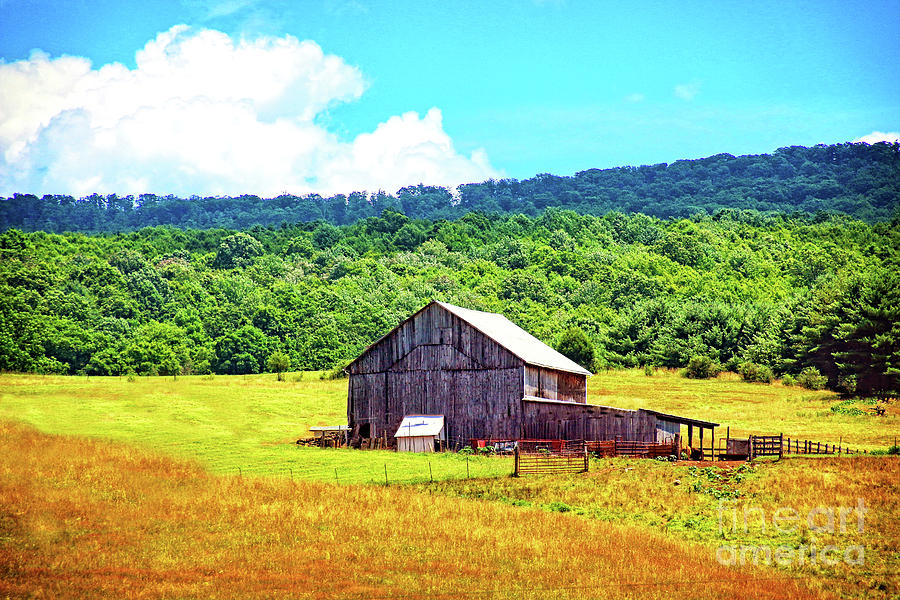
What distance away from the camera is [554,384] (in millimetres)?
56344

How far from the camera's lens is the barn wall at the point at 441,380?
51.7 meters

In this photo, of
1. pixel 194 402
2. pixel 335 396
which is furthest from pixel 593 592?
pixel 335 396

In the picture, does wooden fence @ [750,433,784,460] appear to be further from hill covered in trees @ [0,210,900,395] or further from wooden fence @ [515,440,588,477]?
hill covered in trees @ [0,210,900,395]

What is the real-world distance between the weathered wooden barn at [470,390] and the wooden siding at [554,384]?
0.21 feet

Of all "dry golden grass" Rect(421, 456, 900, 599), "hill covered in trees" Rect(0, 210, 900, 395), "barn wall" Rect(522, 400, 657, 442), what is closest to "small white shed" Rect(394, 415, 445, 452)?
"barn wall" Rect(522, 400, 657, 442)

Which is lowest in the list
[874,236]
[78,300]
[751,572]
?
[751,572]

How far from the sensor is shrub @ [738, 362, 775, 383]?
3578 inches

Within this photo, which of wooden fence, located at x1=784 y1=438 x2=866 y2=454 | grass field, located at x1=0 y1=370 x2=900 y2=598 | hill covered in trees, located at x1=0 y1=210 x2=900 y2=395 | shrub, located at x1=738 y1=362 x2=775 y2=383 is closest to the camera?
grass field, located at x1=0 y1=370 x2=900 y2=598

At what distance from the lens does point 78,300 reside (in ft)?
385

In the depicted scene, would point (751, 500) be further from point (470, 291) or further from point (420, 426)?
point (470, 291)

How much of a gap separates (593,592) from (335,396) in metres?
58.0

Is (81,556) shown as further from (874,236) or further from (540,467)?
(874,236)

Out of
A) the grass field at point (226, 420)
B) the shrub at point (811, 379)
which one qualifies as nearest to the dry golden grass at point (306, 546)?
the grass field at point (226, 420)

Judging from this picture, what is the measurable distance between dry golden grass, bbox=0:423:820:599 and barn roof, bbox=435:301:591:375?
1997 centimetres
